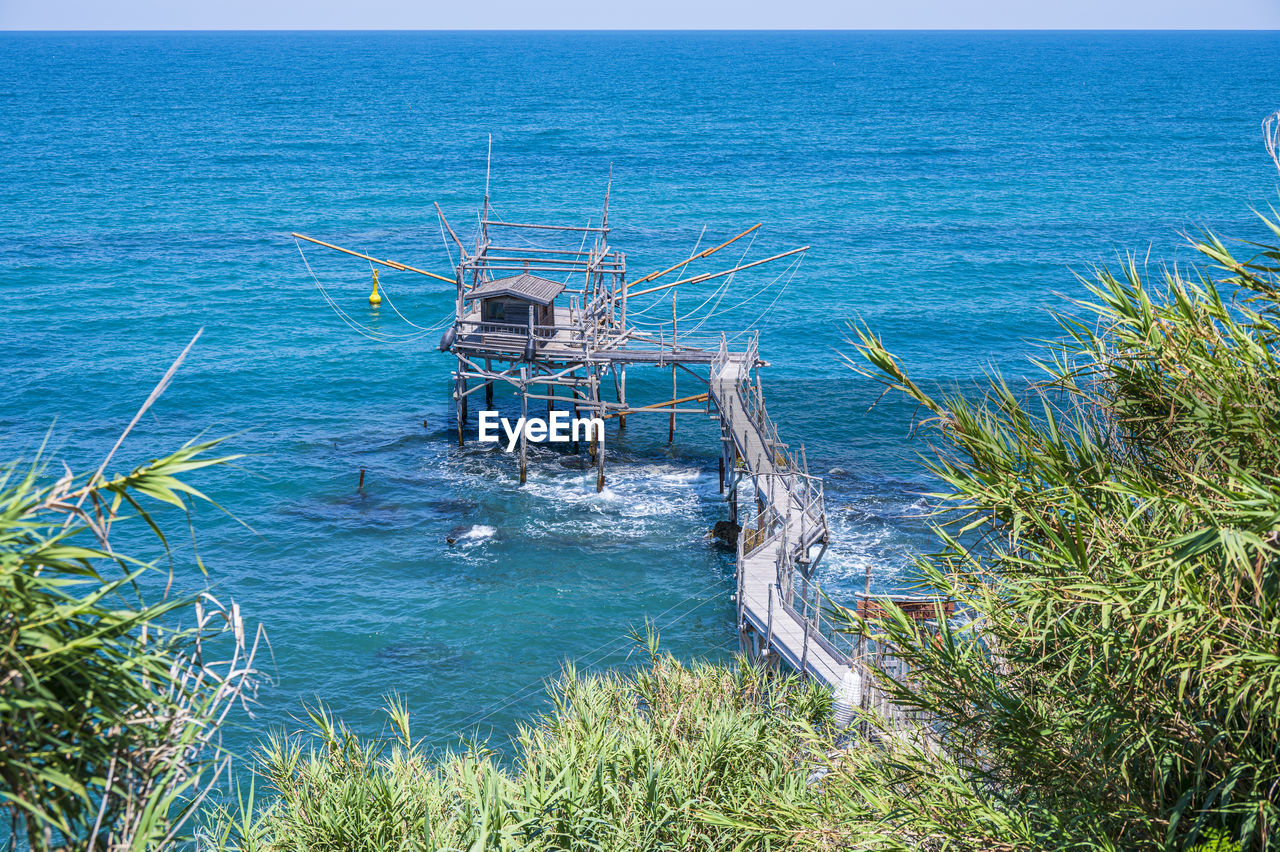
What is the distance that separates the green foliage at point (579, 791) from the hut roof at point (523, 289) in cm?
2424

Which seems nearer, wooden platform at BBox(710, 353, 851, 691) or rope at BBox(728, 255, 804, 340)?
wooden platform at BBox(710, 353, 851, 691)

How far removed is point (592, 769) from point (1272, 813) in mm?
8195

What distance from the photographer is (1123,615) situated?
10.0 m

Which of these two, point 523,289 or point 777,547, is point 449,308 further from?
point 777,547

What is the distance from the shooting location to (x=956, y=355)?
171 feet

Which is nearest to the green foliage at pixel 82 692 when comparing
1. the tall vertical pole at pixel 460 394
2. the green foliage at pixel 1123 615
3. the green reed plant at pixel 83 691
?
the green reed plant at pixel 83 691

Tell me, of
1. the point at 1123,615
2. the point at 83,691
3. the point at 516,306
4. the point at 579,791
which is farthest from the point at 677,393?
the point at 83,691

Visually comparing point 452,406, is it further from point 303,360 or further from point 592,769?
point 592,769

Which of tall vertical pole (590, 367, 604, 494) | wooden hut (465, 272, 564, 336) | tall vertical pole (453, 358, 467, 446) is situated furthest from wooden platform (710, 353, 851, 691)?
tall vertical pole (453, 358, 467, 446)

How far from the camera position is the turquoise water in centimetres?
3103

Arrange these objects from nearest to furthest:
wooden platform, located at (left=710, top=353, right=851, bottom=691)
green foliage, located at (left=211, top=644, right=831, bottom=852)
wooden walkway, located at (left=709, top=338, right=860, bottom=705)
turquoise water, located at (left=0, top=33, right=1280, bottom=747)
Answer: green foliage, located at (left=211, top=644, right=831, bottom=852)
wooden walkway, located at (left=709, top=338, right=860, bottom=705)
wooden platform, located at (left=710, top=353, right=851, bottom=691)
turquoise water, located at (left=0, top=33, right=1280, bottom=747)

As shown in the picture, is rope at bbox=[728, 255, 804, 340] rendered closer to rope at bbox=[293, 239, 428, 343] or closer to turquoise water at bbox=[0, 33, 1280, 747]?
turquoise water at bbox=[0, 33, 1280, 747]
